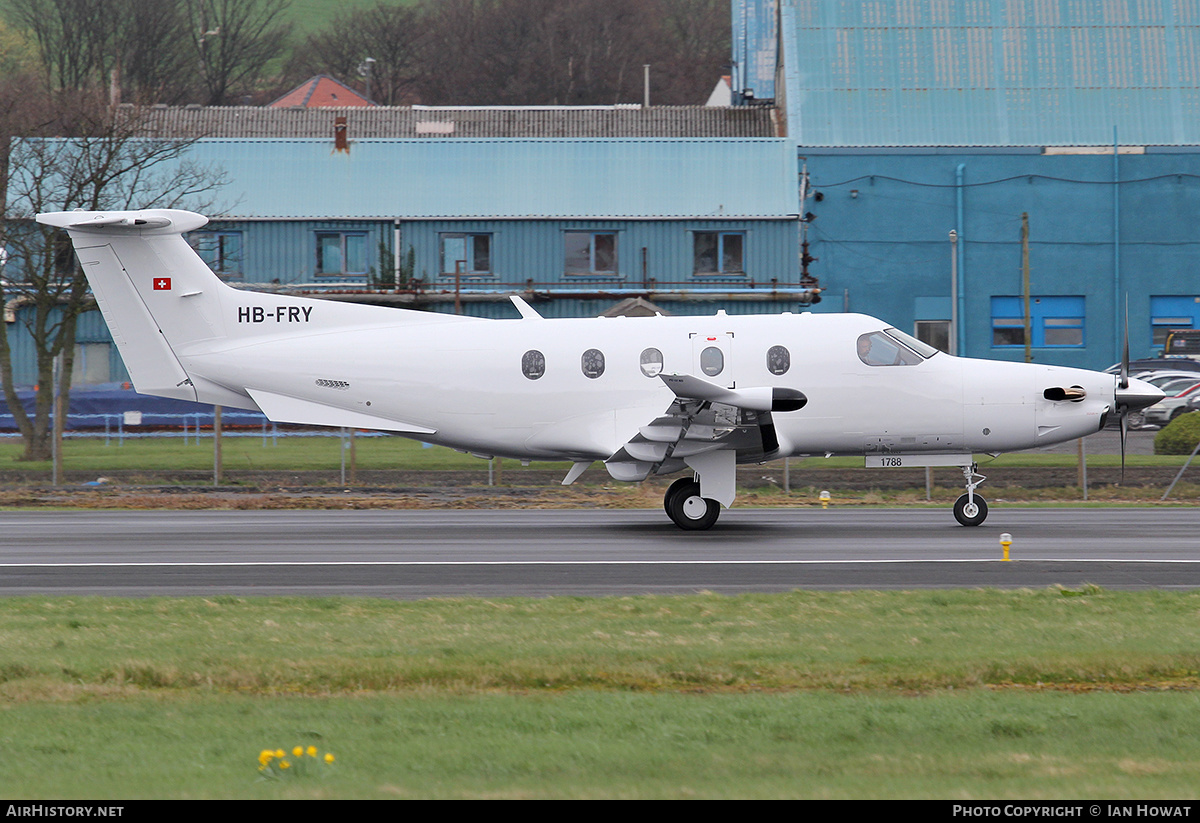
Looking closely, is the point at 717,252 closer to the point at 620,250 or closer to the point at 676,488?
the point at 620,250

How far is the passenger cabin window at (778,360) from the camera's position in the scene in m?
17.9

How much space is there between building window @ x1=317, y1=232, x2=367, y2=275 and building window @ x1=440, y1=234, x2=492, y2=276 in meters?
2.83

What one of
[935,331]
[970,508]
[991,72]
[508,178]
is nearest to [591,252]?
[508,178]

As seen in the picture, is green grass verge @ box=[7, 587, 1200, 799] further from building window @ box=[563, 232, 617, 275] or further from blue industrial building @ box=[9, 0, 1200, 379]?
building window @ box=[563, 232, 617, 275]

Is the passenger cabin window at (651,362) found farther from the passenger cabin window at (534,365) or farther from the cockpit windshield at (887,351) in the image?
the cockpit windshield at (887,351)

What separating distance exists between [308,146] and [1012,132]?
82.0 feet

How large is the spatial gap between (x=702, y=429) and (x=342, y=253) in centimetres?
2914

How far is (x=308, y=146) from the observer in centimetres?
4488

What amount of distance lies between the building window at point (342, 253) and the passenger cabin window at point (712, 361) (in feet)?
91.1

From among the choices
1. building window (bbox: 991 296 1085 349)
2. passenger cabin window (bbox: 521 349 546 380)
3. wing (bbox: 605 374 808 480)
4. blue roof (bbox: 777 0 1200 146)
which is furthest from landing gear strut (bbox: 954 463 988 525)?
blue roof (bbox: 777 0 1200 146)

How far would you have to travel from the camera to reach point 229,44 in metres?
78.8

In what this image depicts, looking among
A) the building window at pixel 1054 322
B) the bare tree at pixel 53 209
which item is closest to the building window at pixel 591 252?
the bare tree at pixel 53 209

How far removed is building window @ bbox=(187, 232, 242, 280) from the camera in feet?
135
